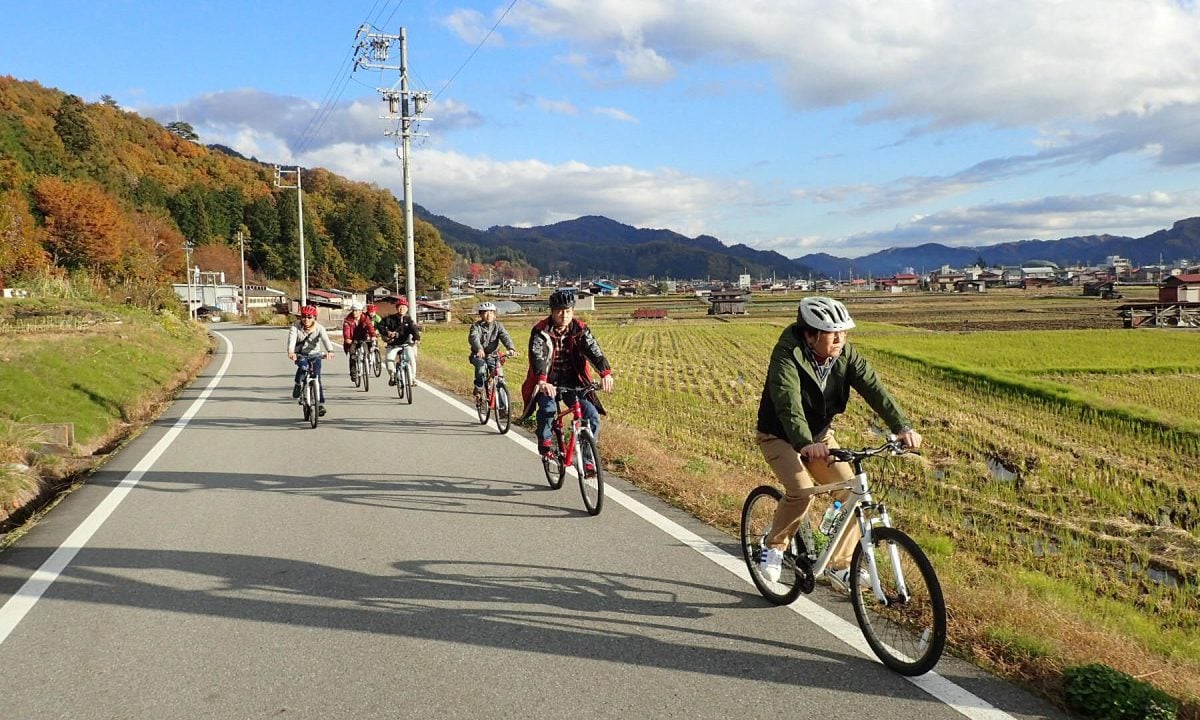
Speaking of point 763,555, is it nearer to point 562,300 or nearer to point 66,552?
point 562,300

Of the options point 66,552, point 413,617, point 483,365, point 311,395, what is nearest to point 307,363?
point 311,395

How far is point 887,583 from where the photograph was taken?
11.8 ft

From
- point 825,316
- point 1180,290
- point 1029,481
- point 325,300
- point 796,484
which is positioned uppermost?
point 825,316

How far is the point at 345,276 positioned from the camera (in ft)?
Result: 358

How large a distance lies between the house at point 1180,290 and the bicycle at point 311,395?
6219 centimetres

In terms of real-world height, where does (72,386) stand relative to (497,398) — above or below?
below

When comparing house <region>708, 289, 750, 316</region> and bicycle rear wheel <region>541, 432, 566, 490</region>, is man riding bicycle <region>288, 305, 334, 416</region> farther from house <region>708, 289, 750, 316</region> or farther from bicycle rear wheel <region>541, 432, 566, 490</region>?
house <region>708, 289, 750, 316</region>

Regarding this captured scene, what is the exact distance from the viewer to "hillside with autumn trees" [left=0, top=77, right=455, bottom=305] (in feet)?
199

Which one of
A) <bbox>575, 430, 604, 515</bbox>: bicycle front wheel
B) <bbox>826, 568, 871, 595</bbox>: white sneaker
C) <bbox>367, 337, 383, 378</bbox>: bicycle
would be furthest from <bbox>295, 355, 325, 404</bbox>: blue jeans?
<bbox>826, 568, 871, 595</bbox>: white sneaker

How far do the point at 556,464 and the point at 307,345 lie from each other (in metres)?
5.91

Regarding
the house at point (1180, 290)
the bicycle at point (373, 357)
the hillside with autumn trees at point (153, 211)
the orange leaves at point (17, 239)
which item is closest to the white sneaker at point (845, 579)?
the bicycle at point (373, 357)

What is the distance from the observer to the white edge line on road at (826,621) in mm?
3096

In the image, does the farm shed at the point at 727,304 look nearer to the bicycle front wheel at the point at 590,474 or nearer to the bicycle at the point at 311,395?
the bicycle at the point at 311,395

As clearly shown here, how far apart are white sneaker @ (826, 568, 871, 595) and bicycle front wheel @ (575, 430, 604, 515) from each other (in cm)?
202
